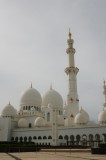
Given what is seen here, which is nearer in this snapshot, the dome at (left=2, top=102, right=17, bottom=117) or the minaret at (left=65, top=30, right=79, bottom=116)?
the minaret at (left=65, top=30, right=79, bottom=116)

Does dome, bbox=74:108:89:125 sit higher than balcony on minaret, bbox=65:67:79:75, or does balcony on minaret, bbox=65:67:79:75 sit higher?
balcony on minaret, bbox=65:67:79:75

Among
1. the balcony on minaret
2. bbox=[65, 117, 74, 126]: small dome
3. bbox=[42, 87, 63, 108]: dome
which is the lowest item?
bbox=[65, 117, 74, 126]: small dome

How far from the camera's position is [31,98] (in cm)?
5609

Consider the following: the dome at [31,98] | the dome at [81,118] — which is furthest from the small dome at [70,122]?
the dome at [31,98]

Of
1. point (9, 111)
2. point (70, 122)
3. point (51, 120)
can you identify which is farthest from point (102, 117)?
point (9, 111)

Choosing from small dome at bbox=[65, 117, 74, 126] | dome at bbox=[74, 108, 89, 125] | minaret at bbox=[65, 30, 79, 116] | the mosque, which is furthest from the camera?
minaret at bbox=[65, 30, 79, 116]

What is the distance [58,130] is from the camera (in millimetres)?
45312

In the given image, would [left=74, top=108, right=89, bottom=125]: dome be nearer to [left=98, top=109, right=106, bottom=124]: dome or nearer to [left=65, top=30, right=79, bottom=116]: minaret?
[left=65, top=30, right=79, bottom=116]: minaret

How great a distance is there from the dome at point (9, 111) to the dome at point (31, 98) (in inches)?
98.6

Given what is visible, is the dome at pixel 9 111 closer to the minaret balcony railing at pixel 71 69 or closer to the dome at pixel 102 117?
the minaret balcony railing at pixel 71 69

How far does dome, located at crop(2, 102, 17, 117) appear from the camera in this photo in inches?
2169

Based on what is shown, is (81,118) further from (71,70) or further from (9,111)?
(9,111)

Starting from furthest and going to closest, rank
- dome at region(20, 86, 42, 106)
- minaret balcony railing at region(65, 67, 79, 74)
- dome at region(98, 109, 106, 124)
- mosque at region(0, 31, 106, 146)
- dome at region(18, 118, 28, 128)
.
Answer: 1. dome at region(20, 86, 42, 106)
2. dome at region(18, 118, 28, 128)
3. minaret balcony railing at region(65, 67, 79, 74)
4. dome at region(98, 109, 106, 124)
5. mosque at region(0, 31, 106, 146)

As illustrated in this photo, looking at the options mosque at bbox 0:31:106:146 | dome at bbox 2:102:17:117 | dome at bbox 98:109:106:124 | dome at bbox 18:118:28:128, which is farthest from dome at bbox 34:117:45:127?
dome at bbox 98:109:106:124
